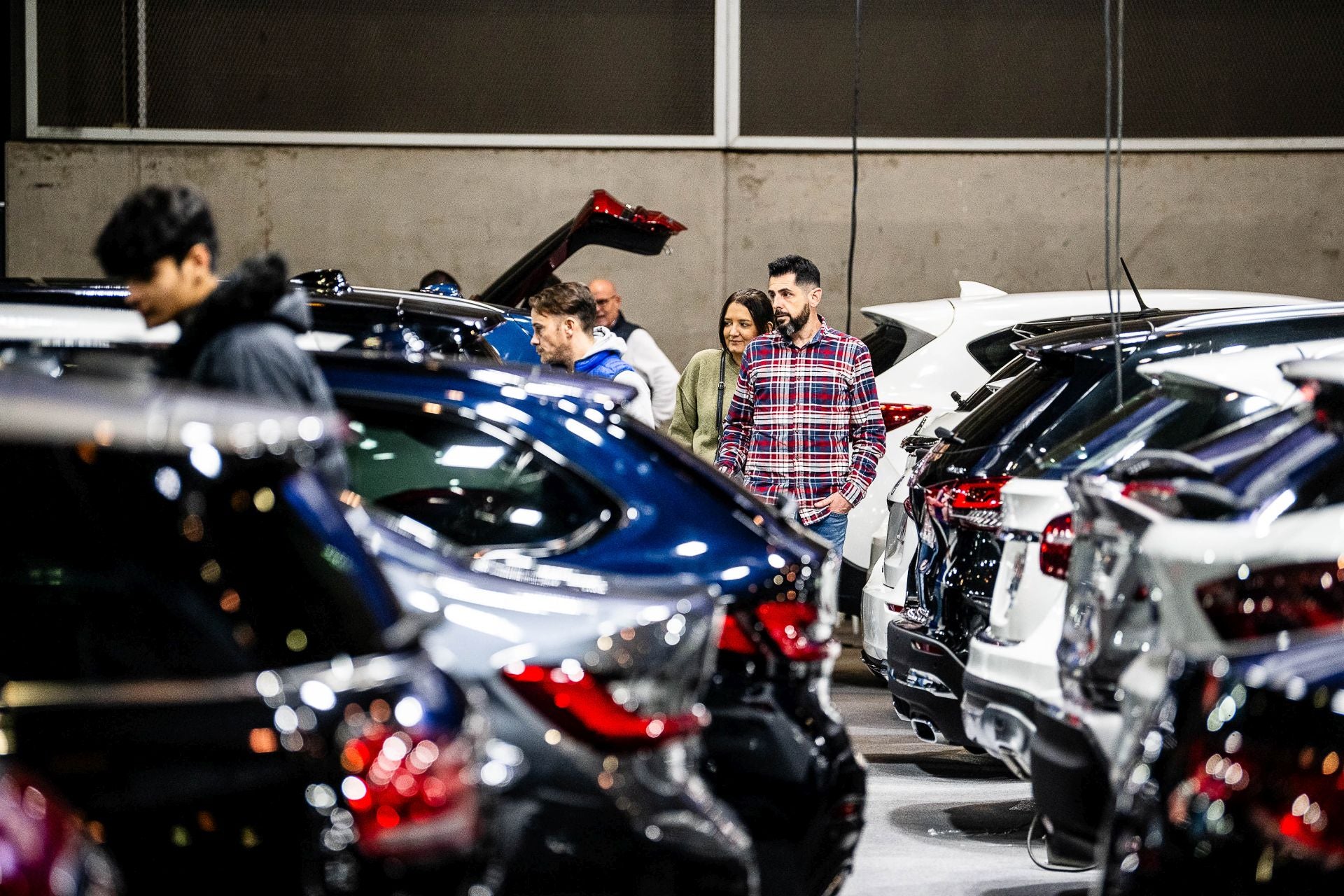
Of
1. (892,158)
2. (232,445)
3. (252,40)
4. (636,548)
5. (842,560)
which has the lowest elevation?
(842,560)

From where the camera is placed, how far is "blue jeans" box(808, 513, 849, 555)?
24.0 feet

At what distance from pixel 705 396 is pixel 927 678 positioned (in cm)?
297

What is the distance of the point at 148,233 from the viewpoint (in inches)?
174

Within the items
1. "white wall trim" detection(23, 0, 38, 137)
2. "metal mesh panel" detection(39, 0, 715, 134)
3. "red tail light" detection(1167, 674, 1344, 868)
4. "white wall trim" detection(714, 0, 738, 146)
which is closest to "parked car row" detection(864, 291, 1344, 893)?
"red tail light" detection(1167, 674, 1344, 868)

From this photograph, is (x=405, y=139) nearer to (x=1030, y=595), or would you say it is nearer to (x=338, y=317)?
(x=338, y=317)

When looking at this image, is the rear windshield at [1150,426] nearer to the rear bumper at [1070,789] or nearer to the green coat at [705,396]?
the rear bumper at [1070,789]

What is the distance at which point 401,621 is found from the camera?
2707 mm

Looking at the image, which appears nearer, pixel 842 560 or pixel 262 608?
pixel 262 608

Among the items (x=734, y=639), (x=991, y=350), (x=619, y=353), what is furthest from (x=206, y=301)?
(x=991, y=350)

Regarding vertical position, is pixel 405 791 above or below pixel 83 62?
below

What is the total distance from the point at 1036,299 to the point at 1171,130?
639cm

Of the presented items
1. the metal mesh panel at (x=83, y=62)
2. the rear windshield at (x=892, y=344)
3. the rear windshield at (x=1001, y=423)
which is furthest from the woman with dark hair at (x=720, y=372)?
the metal mesh panel at (x=83, y=62)

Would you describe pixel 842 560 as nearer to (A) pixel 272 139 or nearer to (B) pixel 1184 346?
(B) pixel 1184 346

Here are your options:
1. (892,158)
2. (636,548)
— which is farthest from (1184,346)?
(892,158)
